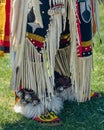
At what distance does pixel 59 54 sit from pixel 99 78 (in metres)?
0.73

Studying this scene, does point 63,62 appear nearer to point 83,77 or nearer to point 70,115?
point 83,77

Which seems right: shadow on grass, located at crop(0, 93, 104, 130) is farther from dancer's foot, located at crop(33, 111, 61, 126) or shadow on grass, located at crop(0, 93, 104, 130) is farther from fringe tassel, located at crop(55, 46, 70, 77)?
fringe tassel, located at crop(55, 46, 70, 77)

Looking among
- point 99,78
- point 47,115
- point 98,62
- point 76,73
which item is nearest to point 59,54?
point 76,73

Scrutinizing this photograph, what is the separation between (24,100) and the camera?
307 centimetres

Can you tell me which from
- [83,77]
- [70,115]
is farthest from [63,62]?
[70,115]

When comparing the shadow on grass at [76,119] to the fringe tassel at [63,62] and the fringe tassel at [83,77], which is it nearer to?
the fringe tassel at [83,77]

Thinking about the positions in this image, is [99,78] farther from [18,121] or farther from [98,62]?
[18,121]

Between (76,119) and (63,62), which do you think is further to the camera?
(63,62)

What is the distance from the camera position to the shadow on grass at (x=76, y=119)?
2.99 meters

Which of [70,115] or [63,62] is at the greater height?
[63,62]

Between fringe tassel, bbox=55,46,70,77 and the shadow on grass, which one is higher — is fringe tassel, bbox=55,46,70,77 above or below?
above

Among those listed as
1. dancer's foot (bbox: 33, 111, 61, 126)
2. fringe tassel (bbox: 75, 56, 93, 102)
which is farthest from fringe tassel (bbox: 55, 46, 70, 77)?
dancer's foot (bbox: 33, 111, 61, 126)

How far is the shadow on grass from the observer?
2.99m

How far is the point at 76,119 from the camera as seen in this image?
10.2 feet
